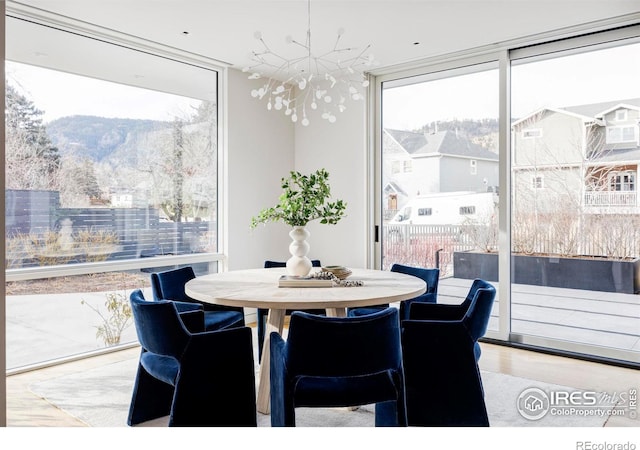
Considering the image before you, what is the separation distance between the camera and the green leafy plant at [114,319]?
161 inches

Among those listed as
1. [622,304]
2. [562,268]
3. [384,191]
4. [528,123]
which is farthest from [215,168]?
[622,304]

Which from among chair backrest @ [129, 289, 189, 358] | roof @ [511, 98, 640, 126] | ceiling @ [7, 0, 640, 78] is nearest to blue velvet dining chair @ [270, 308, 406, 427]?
chair backrest @ [129, 289, 189, 358]

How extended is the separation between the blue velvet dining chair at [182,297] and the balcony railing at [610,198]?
2.84 meters

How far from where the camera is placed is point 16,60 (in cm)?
355

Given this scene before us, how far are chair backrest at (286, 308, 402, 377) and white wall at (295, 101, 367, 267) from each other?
3.11 meters

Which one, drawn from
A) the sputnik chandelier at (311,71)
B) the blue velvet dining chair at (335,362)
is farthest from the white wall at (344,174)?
the blue velvet dining chair at (335,362)

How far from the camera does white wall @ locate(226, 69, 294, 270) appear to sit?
4.97m

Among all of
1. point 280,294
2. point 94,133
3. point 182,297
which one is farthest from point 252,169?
point 280,294

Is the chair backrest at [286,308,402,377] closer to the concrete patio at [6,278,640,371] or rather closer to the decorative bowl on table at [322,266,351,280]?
the decorative bowl on table at [322,266,351,280]

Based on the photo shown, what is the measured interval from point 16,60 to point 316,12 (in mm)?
2181

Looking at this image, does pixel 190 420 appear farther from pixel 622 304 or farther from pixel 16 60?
pixel 622 304
